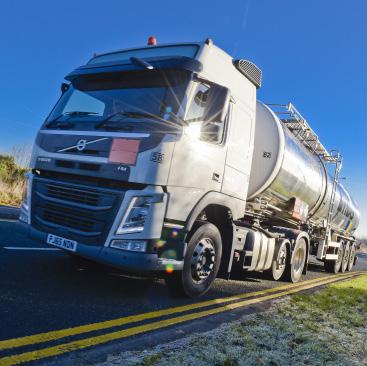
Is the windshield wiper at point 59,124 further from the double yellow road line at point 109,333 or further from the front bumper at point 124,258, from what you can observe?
the double yellow road line at point 109,333

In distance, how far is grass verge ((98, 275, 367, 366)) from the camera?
2934mm

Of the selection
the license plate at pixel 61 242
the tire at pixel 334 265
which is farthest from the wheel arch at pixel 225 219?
the tire at pixel 334 265

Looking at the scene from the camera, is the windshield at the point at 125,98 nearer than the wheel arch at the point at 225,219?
Yes

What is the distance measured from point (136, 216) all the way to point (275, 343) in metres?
1.87

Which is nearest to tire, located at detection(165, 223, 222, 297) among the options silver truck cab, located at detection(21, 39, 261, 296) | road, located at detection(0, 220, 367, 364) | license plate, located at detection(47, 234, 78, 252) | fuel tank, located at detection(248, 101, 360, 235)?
silver truck cab, located at detection(21, 39, 261, 296)

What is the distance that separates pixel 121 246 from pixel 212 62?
2.67m

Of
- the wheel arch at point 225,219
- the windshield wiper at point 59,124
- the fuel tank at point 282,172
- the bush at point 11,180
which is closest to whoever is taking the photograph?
the windshield wiper at point 59,124

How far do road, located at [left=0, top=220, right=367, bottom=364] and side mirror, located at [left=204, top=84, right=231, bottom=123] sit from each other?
7.55 feet

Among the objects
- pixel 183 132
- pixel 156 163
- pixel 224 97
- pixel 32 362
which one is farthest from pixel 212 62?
pixel 32 362

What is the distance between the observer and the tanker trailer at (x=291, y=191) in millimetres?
7395

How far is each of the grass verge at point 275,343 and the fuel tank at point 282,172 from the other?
8.82 feet

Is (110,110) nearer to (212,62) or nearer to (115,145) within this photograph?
(115,145)

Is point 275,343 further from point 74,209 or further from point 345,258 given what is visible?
point 345,258

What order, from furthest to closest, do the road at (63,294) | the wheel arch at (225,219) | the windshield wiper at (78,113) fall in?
the wheel arch at (225,219) → the windshield wiper at (78,113) → the road at (63,294)
